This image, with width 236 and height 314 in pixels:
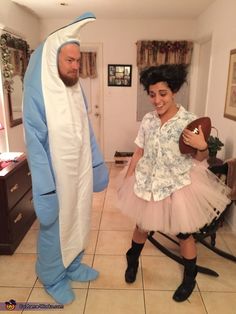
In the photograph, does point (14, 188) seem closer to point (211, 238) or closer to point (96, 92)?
point (211, 238)

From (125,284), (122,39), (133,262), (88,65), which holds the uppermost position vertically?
(122,39)

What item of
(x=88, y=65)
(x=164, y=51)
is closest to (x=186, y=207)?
(x=164, y=51)

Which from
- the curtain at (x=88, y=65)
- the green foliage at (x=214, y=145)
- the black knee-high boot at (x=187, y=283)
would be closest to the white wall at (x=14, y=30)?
the curtain at (x=88, y=65)

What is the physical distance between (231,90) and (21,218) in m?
2.20

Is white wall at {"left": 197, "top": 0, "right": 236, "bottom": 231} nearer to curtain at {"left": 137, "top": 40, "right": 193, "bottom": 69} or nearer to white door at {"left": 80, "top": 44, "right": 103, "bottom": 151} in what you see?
curtain at {"left": 137, "top": 40, "right": 193, "bottom": 69}

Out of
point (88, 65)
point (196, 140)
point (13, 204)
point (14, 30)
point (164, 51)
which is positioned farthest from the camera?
point (88, 65)

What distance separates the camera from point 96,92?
4.19 m

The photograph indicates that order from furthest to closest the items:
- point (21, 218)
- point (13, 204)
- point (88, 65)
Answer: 1. point (88, 65)
2. point (21, 218)
3. point (13, 204)

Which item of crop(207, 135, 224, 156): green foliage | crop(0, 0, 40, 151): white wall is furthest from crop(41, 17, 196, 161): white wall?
crop(207, 135, 224, 156): green foliage

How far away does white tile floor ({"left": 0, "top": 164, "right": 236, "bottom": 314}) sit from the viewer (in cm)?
154

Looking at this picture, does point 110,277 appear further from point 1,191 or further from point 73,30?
point 73,30

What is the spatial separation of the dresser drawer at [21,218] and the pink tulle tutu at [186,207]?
38.6 inches

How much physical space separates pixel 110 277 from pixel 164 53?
10.8 ft

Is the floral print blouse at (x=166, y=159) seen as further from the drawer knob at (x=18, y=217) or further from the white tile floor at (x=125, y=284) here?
the drawer knob at (x=18, y=217)
